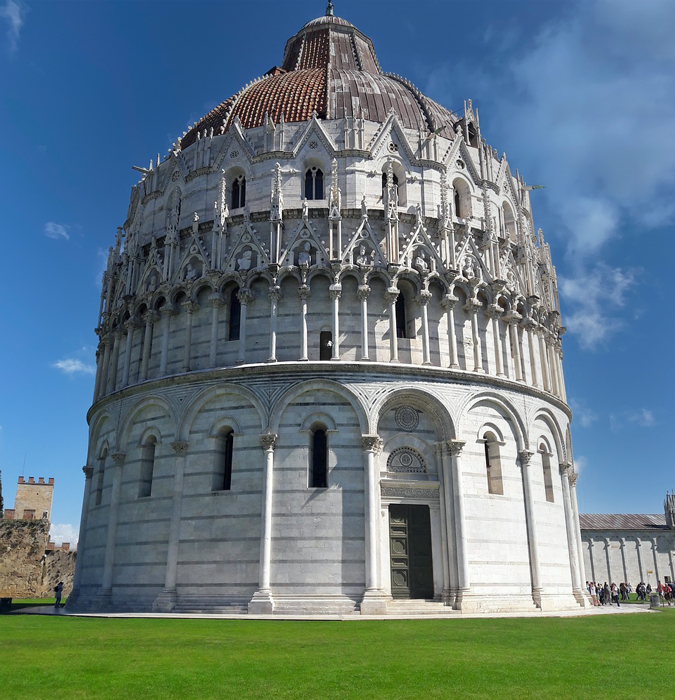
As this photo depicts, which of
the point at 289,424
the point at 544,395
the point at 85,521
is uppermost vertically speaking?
the point at 544,395

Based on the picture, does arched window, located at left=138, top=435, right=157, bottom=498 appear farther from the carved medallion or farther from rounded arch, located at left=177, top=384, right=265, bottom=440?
the carved medallion

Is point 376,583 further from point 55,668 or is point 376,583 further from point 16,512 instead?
point 16,512

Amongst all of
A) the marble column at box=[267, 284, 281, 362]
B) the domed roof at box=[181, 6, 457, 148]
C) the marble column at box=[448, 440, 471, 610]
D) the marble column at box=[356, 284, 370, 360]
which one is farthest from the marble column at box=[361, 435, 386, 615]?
the domed roof at box=[181, 6, 457, 148]

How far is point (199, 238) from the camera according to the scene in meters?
29.5

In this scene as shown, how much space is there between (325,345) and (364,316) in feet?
6.12

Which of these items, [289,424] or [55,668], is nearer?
[55,668]

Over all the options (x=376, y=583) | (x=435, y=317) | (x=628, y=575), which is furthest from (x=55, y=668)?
(x=628, y=575)

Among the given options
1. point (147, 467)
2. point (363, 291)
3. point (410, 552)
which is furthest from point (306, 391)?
point (147, 467)

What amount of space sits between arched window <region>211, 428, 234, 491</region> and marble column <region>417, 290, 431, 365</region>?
25.8 feet

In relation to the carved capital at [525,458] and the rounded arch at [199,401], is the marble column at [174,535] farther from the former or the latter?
the carved capital at [525,458]

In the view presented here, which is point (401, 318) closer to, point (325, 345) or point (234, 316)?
point (325, 345)

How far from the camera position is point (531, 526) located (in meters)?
26.4

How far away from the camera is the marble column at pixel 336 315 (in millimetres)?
25820

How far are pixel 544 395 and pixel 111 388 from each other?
62.1 ft
